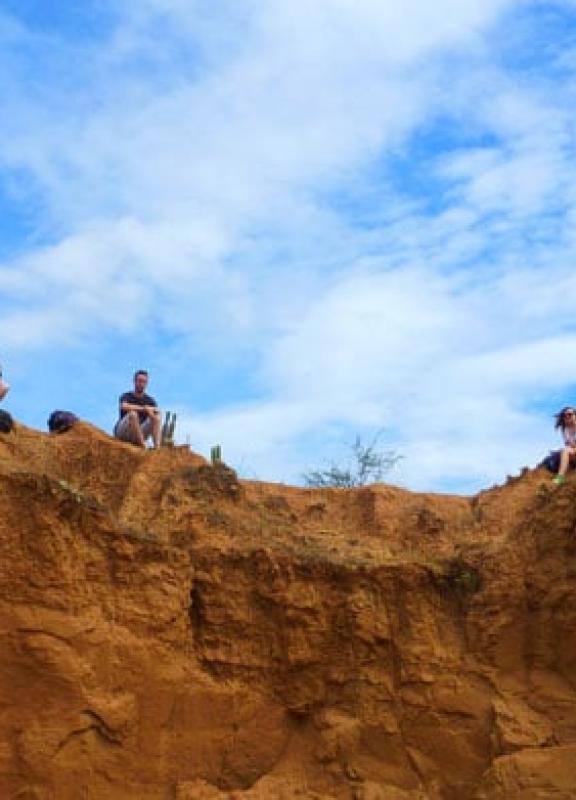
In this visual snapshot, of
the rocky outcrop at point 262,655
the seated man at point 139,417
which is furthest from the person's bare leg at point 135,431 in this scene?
the rocky outcrop at point 262,655

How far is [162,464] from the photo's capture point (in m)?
11.7

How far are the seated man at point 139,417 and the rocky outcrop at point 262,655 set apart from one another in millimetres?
1525

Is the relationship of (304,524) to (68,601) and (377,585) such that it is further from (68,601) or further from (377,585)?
(68,601)

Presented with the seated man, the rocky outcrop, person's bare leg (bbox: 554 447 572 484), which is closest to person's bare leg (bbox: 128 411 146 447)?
the seated man

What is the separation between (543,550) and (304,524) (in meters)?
2.54

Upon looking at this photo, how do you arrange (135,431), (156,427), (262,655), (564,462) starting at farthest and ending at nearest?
(156,427) < (135,431) < (564,462) < (262,655)

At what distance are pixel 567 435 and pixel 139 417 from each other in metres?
4.64

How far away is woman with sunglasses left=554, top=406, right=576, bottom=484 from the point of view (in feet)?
41.1

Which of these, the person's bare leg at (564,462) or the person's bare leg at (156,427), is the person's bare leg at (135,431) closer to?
the person's bare leg at (156,427)

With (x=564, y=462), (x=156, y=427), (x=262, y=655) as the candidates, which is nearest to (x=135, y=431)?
(x=156, y=427)

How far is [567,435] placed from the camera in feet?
42.2

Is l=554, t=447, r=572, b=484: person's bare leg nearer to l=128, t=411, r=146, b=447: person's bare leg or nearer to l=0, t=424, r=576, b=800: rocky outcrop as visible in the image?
l=0, t=424, r=576, b=800: rocky outcrop

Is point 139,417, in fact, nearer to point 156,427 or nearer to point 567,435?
point 156,427

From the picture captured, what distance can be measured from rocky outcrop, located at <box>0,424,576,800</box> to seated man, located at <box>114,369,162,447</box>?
1.53 m
